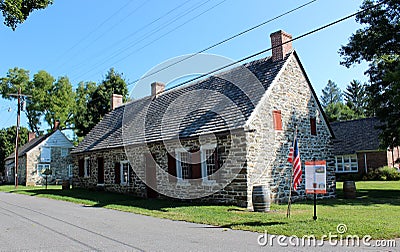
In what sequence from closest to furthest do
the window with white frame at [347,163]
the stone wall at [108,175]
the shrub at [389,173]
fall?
the stone wall at [108,175]
the shrub at [389,173]
the window with white frame at [347,163]

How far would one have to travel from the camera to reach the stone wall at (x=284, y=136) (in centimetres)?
1473

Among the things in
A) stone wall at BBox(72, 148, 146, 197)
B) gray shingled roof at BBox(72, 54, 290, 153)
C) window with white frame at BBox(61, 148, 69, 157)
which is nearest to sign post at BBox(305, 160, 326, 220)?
gray shingled roof at BBox(72, 54, 290, 153)

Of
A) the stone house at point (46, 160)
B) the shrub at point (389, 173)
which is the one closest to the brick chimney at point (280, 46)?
the shrub at point (389, 173)

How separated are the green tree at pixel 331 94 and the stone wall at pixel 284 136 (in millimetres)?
66555

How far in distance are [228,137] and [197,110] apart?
10.8ft

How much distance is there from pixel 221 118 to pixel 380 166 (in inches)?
925

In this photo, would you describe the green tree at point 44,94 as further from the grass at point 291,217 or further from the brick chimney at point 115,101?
the grass at point 291,217

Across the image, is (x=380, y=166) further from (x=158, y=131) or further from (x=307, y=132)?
(x=158, y=131)

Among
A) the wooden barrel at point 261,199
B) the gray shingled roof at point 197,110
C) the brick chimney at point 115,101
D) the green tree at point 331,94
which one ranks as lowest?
the wooden barrel at point 261,199

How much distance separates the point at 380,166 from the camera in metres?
32.9

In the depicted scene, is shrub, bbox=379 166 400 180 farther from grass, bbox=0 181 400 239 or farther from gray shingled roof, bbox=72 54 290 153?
gray shingled roof, bbox=72 54 290 153

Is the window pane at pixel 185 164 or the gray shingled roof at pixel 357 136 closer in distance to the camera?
the window pane at pixel 185 164

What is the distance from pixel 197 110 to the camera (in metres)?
17.5

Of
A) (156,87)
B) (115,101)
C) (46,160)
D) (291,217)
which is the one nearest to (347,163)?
(156,87)
